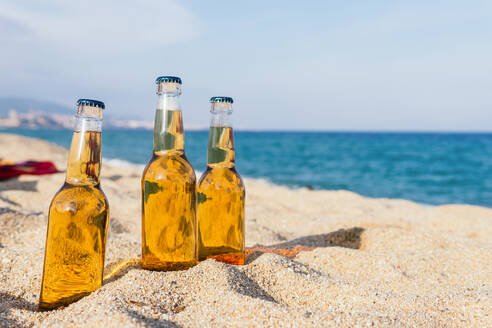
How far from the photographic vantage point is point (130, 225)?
3461 millimetres

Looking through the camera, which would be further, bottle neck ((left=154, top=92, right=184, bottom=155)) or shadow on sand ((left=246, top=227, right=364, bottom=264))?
shadow on sand ((left=246, top=227, right=364, bottom=264))

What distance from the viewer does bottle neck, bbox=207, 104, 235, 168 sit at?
5.58 ft

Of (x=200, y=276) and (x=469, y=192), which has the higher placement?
(x=200, y=276)

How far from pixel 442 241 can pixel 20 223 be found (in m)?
3.07

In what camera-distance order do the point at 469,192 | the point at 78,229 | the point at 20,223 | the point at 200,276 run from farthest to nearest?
the point at 469,192 < the point at 20,223 < the point at 200,276 < the point at 78,229

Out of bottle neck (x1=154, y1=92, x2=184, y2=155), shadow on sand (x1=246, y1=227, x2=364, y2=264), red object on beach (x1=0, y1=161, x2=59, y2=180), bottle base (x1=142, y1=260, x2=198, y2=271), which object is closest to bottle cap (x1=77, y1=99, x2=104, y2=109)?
bottle neck (x1=154, y1=92, x2=184, y2=155)

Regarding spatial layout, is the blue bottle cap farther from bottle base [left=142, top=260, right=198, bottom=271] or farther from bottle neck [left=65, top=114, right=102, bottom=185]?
bottle base [left=142, top=260, right=198, bottom=271]

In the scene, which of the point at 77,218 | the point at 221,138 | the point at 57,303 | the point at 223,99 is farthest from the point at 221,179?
the point at 57,303

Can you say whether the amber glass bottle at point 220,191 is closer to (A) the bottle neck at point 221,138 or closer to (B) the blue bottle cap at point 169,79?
(A) the bottle neck at point 221,138

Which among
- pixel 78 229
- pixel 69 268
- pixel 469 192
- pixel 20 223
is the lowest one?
pixel 469 192

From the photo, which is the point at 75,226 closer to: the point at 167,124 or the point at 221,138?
the point at 167,124

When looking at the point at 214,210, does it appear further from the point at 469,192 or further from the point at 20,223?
the point at 469,192

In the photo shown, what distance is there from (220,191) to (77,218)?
1.88 ft

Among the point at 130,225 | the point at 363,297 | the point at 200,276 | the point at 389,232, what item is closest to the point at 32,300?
the point at 200,276
